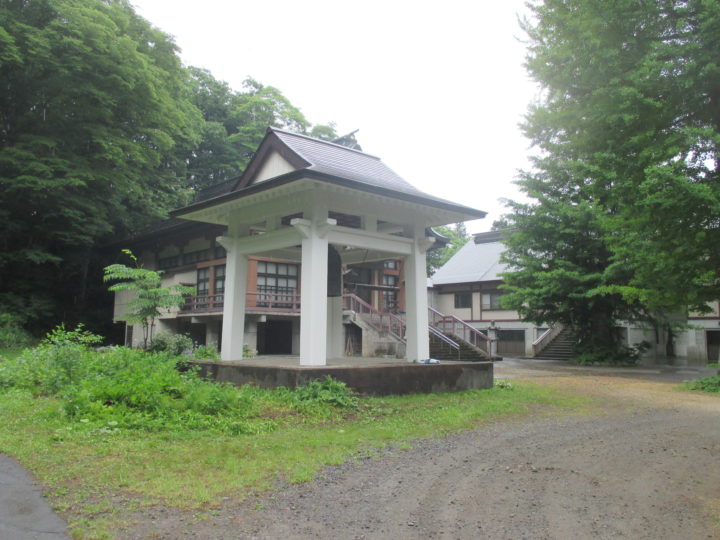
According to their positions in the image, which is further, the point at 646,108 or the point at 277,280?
the point at 277,280

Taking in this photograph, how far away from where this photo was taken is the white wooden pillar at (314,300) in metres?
11.2

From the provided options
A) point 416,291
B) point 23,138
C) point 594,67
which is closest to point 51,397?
point 416,291

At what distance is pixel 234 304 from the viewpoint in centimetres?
1355

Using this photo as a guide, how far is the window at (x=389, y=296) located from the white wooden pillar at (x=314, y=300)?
22.0 m

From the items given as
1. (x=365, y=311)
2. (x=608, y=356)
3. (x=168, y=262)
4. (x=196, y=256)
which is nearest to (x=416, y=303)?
(x=365, y=311)

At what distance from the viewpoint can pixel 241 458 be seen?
6441 mm

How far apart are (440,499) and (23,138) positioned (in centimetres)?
2787

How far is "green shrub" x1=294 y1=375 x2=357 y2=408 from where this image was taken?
9.81 m

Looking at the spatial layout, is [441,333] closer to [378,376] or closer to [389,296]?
→ [389,296]

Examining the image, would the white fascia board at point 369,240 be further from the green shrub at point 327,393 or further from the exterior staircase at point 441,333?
the exterior staircase at point 441,333

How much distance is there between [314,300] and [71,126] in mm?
21848

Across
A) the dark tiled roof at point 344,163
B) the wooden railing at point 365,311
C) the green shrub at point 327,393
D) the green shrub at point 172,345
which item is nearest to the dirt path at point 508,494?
the green shrub at point 327,393

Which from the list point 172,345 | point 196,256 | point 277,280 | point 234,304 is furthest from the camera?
point 196,256

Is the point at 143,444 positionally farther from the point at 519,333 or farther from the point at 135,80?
the point at 519,333
